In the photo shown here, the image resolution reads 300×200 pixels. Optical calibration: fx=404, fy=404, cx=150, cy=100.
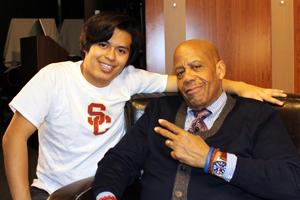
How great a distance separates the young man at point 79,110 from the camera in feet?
5.24

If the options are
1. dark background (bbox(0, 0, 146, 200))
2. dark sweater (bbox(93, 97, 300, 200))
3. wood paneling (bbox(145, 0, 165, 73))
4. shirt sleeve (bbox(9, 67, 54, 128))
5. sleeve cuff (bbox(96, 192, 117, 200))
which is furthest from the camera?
dark background (bbox(0, 0, 146, 200))

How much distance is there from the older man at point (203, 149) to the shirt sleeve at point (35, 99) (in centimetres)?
31

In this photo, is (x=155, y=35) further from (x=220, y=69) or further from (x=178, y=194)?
(x=178, y=194)

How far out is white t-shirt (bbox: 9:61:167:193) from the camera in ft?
5.35

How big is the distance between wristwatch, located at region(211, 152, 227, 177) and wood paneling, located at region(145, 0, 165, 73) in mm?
1943

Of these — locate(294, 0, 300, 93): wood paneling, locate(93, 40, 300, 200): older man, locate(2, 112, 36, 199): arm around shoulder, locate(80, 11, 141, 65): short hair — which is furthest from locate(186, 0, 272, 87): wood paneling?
locate(2, 112, 36, 199): arm around shoulder

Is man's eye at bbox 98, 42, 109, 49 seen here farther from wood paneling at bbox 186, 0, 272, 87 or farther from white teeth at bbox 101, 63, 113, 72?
wood paneling at bbox 186, 0, 272, 87

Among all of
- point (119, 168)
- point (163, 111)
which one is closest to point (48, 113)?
point (119, 168)

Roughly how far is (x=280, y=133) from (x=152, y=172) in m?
0.51

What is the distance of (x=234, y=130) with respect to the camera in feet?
4.94

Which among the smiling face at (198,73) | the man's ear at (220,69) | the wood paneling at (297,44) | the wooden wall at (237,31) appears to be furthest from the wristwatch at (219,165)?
the wood paneling at (297,44)

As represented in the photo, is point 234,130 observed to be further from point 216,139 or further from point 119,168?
point 119,168

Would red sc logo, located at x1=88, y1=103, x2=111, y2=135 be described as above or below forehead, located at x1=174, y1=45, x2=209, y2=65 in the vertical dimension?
below

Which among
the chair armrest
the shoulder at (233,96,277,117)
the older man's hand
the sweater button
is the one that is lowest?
the sweater button
